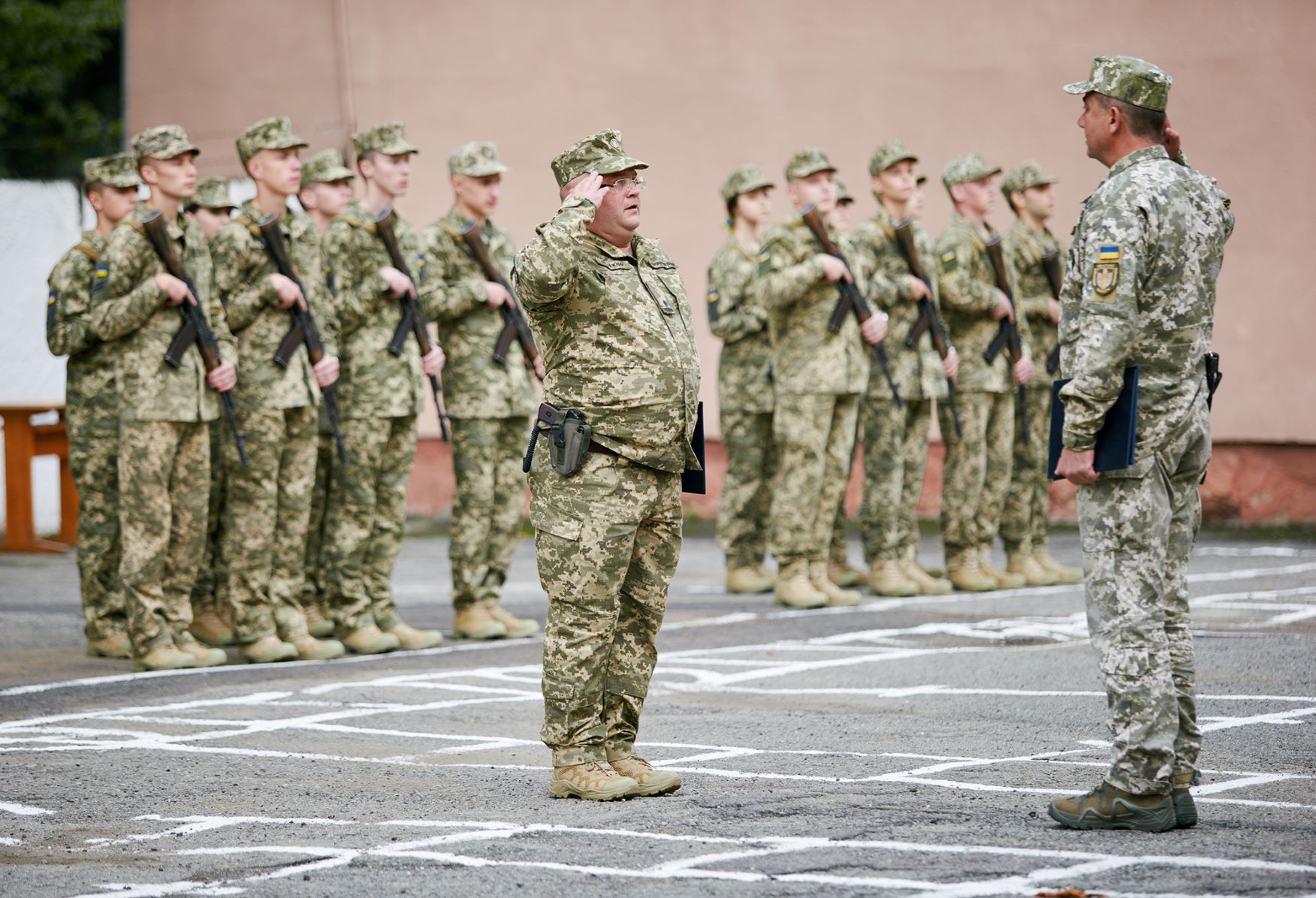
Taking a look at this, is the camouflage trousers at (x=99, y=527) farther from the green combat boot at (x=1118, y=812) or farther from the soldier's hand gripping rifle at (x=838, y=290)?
the green combat boot at (x=1118, y=812)

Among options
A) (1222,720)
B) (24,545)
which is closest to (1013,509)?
(1222,720)

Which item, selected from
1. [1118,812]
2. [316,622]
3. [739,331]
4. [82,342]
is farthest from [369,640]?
[1118,812]

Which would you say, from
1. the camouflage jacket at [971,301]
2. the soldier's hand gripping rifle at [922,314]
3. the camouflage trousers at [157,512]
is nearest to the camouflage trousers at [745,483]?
the soldier's hand gripping rifle at [922,314]

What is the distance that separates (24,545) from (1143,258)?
12027 mm

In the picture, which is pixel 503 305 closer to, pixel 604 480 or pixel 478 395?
pixel 478 395

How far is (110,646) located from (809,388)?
165 inches

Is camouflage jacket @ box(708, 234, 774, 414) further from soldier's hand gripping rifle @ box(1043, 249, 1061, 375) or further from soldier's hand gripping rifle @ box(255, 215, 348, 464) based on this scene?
soldier's hand gripping rifle @ box(255, 215, 348, 464)

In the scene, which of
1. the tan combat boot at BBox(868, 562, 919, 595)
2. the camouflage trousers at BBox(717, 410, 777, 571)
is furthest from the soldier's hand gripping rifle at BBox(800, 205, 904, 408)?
the tan combat boot at BBox(868, 562, 919, 595)

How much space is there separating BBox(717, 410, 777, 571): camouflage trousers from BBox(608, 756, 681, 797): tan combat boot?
5948mm

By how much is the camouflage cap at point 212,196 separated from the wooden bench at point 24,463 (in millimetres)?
5024

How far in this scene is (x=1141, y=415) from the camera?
5391 mm

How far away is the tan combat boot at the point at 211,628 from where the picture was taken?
9.96m

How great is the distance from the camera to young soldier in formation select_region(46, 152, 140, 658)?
31.0 ft

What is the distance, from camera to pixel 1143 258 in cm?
536
